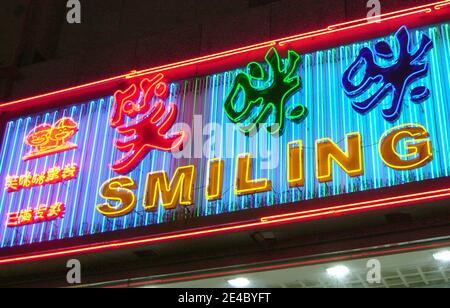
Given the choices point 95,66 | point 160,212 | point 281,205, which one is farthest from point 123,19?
point 281,205

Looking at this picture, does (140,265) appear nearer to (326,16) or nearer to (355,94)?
(355,94)

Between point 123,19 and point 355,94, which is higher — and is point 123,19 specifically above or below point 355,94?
above

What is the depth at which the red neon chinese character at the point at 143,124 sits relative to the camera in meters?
8.95

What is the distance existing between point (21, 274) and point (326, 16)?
17.7 feet

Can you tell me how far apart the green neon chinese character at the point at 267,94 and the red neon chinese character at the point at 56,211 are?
8.53ft

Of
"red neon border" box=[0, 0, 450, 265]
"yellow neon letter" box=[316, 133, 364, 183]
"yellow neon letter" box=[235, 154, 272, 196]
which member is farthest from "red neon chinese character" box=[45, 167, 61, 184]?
"yellow neon letter" box=[316, 133, 364, 183]

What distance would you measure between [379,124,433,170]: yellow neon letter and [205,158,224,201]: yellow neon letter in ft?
6.56

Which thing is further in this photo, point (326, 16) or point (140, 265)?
point (326, 16)

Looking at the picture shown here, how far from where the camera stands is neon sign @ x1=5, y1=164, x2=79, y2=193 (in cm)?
933

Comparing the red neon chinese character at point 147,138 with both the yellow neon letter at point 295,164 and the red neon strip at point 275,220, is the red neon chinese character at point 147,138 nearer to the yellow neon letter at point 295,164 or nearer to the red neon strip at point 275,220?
the red neon strip at point 275,220

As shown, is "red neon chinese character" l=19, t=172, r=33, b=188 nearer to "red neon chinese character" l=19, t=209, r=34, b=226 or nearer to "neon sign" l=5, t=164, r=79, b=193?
"neon sign" l=5, t=164, r=79, b=193

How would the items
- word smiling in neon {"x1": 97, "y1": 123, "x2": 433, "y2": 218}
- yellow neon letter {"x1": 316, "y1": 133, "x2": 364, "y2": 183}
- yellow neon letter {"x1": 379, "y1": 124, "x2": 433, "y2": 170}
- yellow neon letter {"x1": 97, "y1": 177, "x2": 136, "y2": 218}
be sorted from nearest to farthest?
yellow neon letter {"x1": 379, "y1": 124, "x2": 433, "y2": 170}
word smiling in neon {"x1": 97, "y1": 123, "x2": 433, "y2": 218}
yellow neon letter {"x1": 316, "y1": 133, "x2": 364, "y2": 183}
yellow neon letter {"x1": 97, "y1": 177, "x2": 136, "y2": 218}

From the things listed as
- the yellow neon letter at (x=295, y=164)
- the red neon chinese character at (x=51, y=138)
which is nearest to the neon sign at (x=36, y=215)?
the red neon chinese character at (x=51, y=138)

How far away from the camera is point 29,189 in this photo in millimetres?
9469
